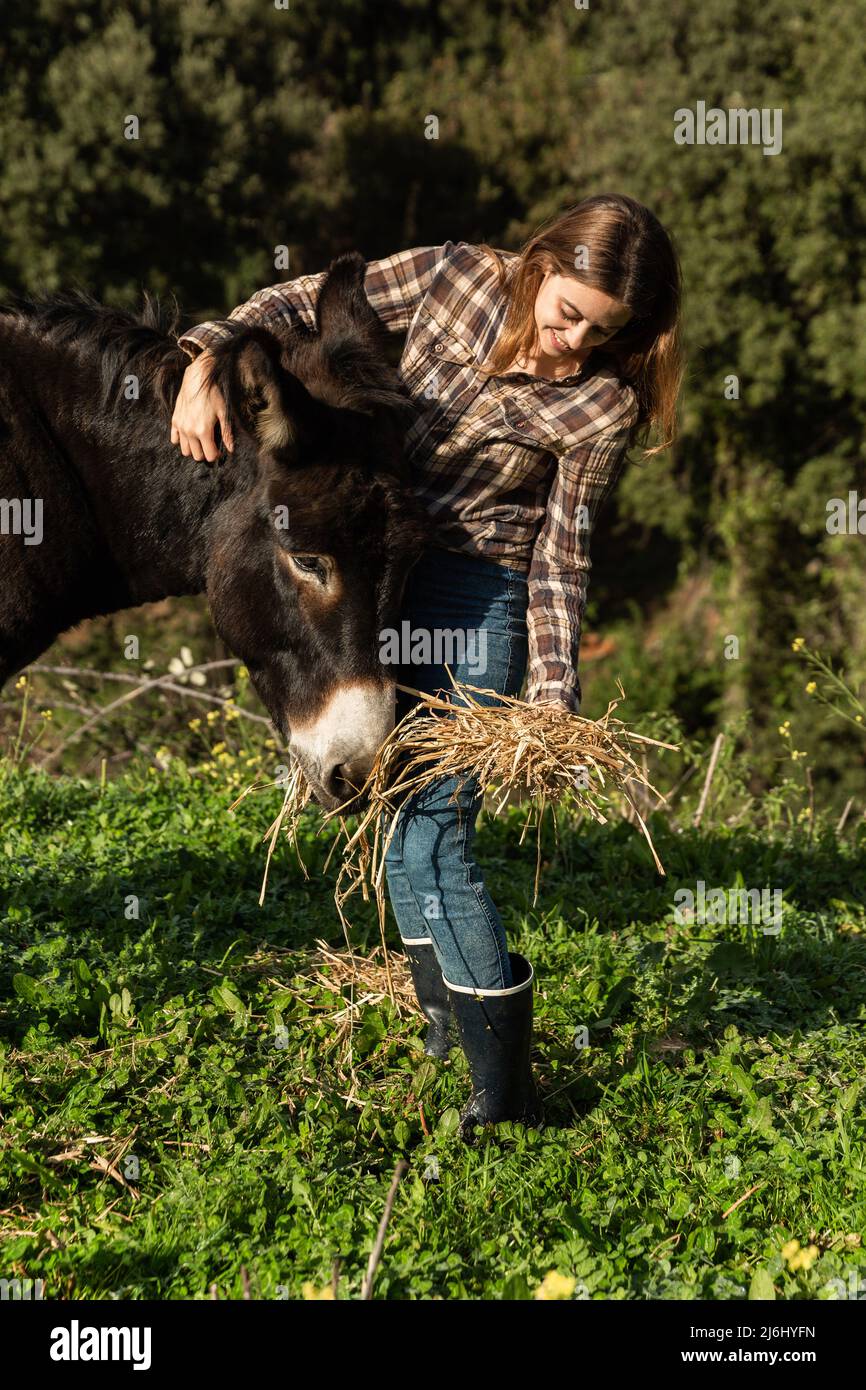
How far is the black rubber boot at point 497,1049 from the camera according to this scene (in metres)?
2.94

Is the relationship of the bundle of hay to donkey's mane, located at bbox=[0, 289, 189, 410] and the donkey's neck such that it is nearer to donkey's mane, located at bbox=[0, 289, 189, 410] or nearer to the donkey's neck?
the donkey's neck

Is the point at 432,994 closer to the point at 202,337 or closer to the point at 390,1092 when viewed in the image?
the point at 390,1092

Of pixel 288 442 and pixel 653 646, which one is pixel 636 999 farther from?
pixel 653 646

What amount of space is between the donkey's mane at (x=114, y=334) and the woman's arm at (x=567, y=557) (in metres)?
1.02

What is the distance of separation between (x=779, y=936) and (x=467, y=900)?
1.68 m

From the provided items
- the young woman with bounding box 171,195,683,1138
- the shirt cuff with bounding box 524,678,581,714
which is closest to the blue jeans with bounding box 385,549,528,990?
the young woman with bounding box 171,195,683,1138

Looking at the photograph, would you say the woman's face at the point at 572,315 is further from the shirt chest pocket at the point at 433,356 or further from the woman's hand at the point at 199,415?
the woman's hand at the point at 199,415

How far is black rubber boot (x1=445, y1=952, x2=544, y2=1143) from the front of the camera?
9.64 ft

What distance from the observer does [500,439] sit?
285 centimetres

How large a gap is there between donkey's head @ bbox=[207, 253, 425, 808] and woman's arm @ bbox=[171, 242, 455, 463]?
0.07 meters

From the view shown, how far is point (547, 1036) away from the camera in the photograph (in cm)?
350

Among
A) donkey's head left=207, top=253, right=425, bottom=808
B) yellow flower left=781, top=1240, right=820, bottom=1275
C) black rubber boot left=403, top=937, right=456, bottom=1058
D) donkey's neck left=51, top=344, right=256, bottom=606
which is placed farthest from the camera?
black rubber boot left=403, top=937, right=456, bottom=1058

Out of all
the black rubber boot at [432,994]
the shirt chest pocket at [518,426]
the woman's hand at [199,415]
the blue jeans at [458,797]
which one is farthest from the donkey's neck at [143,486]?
the black rubber boot at [432,994]
